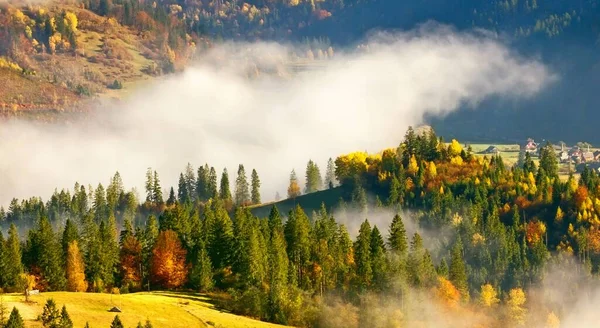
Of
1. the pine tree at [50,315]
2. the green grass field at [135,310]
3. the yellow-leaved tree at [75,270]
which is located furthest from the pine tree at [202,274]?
the pine tree at [50,315]

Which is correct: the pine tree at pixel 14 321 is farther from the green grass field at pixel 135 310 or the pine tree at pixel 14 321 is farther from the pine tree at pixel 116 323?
the pine tree at pixel 116 323

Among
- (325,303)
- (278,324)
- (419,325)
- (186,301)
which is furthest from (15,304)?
(419,325)

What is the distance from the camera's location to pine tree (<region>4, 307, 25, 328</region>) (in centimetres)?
12925

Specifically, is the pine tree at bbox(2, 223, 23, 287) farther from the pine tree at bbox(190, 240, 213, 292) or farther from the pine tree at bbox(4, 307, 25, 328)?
the pine tree at bbox(4, 307, 25, 328)

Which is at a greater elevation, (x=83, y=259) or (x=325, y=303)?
(x=83, y=259)

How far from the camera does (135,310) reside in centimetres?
15588

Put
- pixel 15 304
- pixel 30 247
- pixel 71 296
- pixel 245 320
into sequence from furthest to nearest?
pixel 30 247, pixel 245 320, pixel 71 296, pixel 15 304

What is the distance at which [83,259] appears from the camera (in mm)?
195000

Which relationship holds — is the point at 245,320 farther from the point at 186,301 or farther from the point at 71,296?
the point at 71,296

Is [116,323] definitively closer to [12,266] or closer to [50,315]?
[50,315]

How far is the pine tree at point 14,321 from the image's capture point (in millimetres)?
129250

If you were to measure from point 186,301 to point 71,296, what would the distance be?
79.8 feet

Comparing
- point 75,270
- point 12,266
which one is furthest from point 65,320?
point 75,270

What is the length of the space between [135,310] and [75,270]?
38221mm
